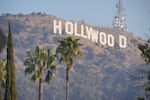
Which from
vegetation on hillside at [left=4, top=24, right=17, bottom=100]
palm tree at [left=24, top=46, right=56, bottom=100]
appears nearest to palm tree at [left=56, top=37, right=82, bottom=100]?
palm tree at [left=24, top=46, right=56, bottom=100]

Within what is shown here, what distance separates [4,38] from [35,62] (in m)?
73.0

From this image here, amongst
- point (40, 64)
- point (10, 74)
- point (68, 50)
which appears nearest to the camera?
point (10, 74)

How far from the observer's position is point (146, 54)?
65688 millimetres

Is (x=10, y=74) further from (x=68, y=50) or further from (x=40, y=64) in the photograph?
(x=68, y=50)

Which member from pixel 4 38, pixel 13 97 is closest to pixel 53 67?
pixel 13 97

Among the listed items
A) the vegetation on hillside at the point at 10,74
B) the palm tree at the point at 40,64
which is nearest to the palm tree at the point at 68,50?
the palm tree at the point at 40,64

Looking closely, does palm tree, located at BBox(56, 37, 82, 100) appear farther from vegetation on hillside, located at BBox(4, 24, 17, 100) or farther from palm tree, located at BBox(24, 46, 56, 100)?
vegetation on hillside, located at BBox(4, 24, 17, 100)

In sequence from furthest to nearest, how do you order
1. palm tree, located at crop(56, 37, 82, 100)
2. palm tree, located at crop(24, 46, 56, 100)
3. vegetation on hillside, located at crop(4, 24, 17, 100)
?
palm tree, located at crop(24, 46, 56, 100) → palm tree, located at crop(56, 37, 82, 100) → vegetation on hillside, located at crop(4, 24, 17, 100)

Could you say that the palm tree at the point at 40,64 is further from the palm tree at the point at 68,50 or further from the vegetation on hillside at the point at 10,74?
the vegetation on hillside at the point at 10,74

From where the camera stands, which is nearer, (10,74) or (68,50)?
(10,74)

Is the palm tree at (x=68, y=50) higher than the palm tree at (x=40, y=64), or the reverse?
the palm tree at (x=68, y=50)

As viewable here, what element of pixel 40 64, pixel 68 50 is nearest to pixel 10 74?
pixel 40 64

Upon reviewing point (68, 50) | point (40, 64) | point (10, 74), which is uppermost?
point (68, 50)

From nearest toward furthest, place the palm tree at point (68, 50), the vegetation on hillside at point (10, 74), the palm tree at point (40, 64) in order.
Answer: the vegetation on hillside at point (10, 74), the palm tree at point (68, 50), the palm tree at point (40, 64)
